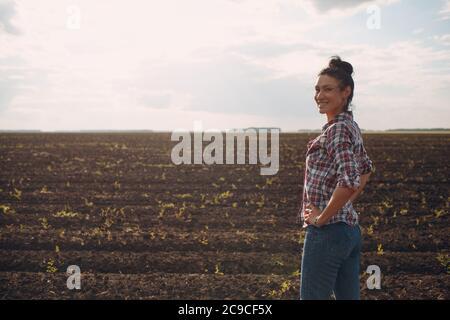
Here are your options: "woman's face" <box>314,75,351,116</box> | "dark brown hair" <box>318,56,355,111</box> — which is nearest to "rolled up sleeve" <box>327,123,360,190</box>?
"woman's face" <box>314,75,351,116</box>

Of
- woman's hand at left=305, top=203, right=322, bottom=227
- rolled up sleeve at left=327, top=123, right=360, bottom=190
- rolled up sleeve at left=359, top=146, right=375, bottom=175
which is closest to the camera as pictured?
rolled up sleeve at left=327, top=123, right=360, bottom=190

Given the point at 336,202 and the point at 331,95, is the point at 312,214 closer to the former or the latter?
the point at 336,202

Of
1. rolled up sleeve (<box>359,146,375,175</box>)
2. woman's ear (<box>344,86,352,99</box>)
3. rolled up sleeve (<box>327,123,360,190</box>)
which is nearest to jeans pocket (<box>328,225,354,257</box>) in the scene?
rolled up sleeve (<box>327,123,360,190</box>)

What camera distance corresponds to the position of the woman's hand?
2.33 metres

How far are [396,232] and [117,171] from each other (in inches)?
431

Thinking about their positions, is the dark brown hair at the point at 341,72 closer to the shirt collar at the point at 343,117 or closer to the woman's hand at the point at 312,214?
the shirt collar at the point at 343,117

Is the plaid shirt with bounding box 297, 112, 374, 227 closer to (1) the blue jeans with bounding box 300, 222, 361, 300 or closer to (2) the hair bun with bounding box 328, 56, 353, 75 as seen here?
(1) the blue jeans with bounding box 300, 222, 361, 300

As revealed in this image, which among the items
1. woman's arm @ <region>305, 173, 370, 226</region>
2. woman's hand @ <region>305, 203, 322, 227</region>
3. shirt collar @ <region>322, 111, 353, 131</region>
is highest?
shirt collar @ <region>322, 111, 353, 131</region>

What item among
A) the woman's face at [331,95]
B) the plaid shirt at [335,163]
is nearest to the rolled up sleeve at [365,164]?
the plaid shirt at [335,163]

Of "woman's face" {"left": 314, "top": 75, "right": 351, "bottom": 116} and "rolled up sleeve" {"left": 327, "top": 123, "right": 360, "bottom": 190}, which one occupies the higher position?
"woman's face" {"left": 314, "top": 75, "right": 351, "bottom": 116}

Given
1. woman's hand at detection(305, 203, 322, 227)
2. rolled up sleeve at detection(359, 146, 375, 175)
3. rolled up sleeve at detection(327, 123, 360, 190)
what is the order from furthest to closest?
rolled up sleeve at detection(359, 146, 375, 175) < woman's hand at detection(305, 203, 322, 227) < rolled up sleeve at detection(327, 123, 360, 190)

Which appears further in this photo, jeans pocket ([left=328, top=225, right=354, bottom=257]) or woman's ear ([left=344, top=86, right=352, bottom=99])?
woman's ear ([left=344, top=86, right=352, bottom=99])

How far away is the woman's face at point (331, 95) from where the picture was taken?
238cm

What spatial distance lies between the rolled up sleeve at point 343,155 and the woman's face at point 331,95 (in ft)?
0.47
